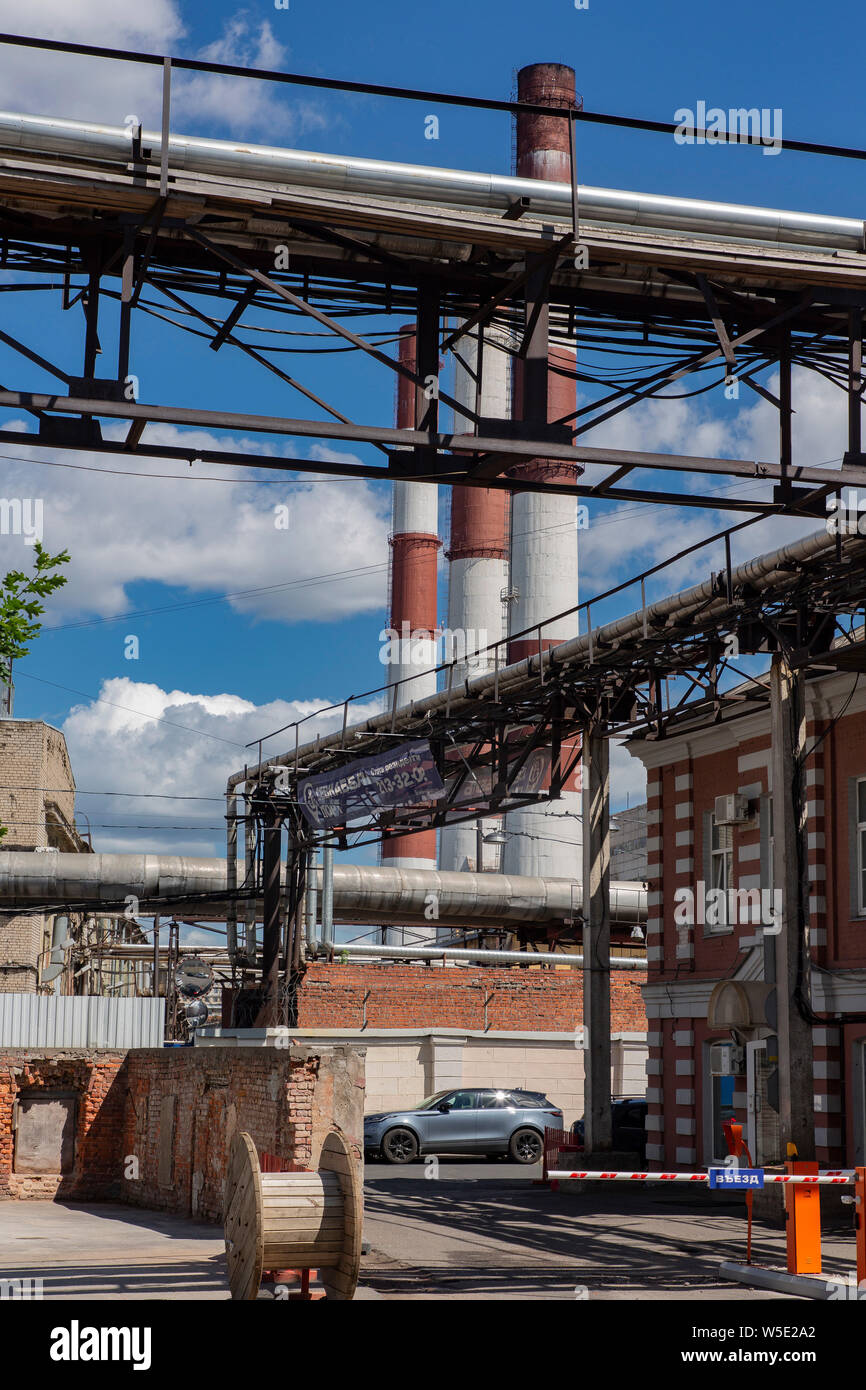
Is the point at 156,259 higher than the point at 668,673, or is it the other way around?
the point at 156,259

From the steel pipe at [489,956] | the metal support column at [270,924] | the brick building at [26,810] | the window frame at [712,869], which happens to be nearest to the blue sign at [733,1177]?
the window frame at [712,869]

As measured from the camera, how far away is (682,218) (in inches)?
436

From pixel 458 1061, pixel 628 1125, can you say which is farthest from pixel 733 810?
pixel 458 1061

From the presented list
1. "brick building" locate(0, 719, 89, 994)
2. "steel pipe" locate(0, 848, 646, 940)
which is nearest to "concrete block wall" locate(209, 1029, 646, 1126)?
"steel pipe" locate(0, 848, 646, 940)

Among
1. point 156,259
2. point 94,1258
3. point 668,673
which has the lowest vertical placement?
point 94,1258

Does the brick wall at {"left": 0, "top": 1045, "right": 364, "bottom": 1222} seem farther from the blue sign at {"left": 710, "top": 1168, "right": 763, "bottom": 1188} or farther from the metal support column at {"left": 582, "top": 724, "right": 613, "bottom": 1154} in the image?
the metal support column at {"left": 582, "top": 724, "right": 613, "bottom": 1154}

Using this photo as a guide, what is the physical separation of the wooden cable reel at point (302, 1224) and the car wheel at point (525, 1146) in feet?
65.6

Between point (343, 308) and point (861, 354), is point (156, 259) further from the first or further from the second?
point (861, 354)

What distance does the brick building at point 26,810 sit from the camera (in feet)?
126

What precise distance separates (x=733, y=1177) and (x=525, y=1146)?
62.7 feet

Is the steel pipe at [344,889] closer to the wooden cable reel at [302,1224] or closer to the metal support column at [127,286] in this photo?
the wooden cable reel at [302,1224]
